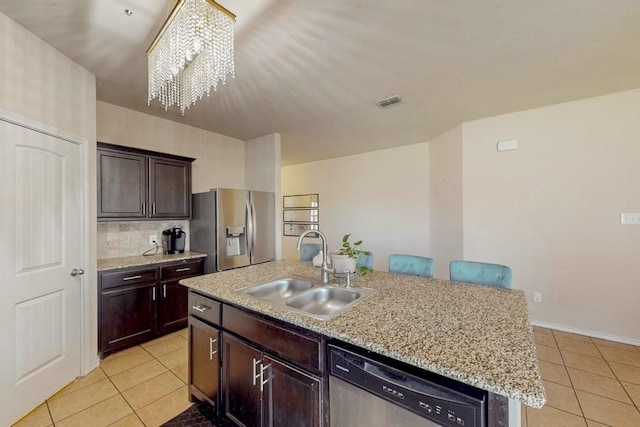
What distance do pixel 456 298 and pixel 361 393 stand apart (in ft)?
2.60

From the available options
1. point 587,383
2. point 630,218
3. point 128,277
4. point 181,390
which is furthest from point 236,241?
point 630,218

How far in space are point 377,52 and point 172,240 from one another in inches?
123

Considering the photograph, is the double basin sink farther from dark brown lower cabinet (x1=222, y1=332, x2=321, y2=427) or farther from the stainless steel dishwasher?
the stainless steel dishwasher

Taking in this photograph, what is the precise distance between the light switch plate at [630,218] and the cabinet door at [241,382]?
3.84 metres

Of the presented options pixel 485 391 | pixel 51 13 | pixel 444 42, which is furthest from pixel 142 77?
pixel 485 391

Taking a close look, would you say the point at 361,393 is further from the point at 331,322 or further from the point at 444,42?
the point at 444,42

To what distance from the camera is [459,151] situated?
3.67 metres

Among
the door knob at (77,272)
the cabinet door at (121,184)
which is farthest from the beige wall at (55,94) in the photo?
the cabinet door at (121,184)

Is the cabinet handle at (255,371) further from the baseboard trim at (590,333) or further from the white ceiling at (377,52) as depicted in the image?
the baseboard trim at (590,333)

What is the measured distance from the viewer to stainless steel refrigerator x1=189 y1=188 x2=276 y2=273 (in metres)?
3.24

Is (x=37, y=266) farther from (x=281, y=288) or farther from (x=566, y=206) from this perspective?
(x=566, y=206)

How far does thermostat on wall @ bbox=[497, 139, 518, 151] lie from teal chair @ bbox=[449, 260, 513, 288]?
214 cm

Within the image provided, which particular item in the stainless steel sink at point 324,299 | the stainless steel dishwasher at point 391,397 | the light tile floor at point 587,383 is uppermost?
the stainless steel sink at point 324,299

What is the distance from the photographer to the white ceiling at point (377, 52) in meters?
1.66
